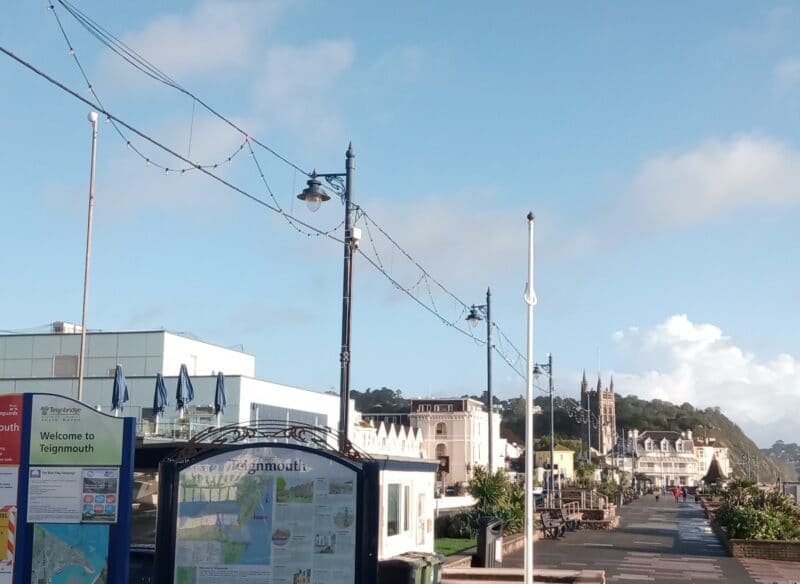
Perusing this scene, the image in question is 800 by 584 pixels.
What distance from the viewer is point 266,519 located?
12602mm

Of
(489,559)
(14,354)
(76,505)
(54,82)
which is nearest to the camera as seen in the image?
(54,82)

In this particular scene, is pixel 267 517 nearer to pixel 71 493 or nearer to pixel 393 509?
pixel 393 509

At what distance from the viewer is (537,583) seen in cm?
→ 1706

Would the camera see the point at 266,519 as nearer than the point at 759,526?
Yes

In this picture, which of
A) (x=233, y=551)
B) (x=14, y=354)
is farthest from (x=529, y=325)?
(x=14, y=354)

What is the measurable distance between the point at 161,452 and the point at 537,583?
7.14 meters

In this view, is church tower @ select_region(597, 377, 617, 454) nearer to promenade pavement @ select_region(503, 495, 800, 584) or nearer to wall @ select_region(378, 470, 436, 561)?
promenade pavement @ select_region(503, 495, 800, 584)

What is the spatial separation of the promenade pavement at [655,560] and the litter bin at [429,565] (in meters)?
7.52

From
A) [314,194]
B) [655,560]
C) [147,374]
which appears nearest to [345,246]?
[314,194]

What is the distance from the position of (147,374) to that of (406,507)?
4223 cm

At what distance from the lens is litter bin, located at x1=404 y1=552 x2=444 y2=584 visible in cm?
1374

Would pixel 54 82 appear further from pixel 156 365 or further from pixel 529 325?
pixel 156 365

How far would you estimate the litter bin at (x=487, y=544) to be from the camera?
65.7 ft

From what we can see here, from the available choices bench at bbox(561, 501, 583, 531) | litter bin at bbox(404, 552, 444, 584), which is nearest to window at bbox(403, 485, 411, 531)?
litter bin at bbox(404, 552, 444, 584)
